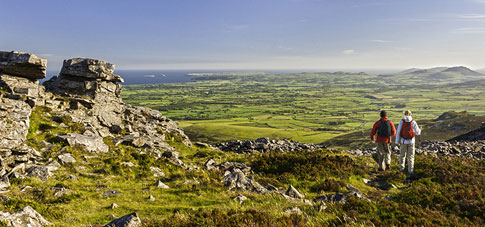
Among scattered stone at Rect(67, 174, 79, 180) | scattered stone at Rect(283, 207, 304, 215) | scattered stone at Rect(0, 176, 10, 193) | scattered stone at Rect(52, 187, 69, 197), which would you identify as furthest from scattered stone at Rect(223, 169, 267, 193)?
scattered stone at Rect(0, 176, 10, 193)

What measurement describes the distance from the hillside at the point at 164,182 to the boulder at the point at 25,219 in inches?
1.0

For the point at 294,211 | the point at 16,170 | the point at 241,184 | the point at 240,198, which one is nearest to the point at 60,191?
the point at 16,170

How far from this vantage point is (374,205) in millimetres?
9367

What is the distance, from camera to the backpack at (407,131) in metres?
16.3

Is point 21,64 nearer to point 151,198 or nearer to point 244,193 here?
point 151,198

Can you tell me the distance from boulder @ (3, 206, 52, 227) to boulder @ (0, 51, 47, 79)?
20645 mm

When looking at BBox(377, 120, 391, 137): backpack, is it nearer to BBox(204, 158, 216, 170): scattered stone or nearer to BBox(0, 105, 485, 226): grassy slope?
BBox(0, 105, 485, 226): grassy slope

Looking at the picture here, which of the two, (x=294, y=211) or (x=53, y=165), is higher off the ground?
(x=294, y=211)

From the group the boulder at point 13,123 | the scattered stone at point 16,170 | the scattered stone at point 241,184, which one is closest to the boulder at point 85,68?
the boulder at point 13,123

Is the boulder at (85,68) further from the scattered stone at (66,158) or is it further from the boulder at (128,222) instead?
the boulder at (128,222)

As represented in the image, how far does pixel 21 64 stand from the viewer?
2256 cm

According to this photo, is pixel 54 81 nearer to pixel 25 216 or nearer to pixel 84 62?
pixel 84 62

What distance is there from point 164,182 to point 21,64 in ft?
64.2

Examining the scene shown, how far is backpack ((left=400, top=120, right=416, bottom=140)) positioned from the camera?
16.3m
